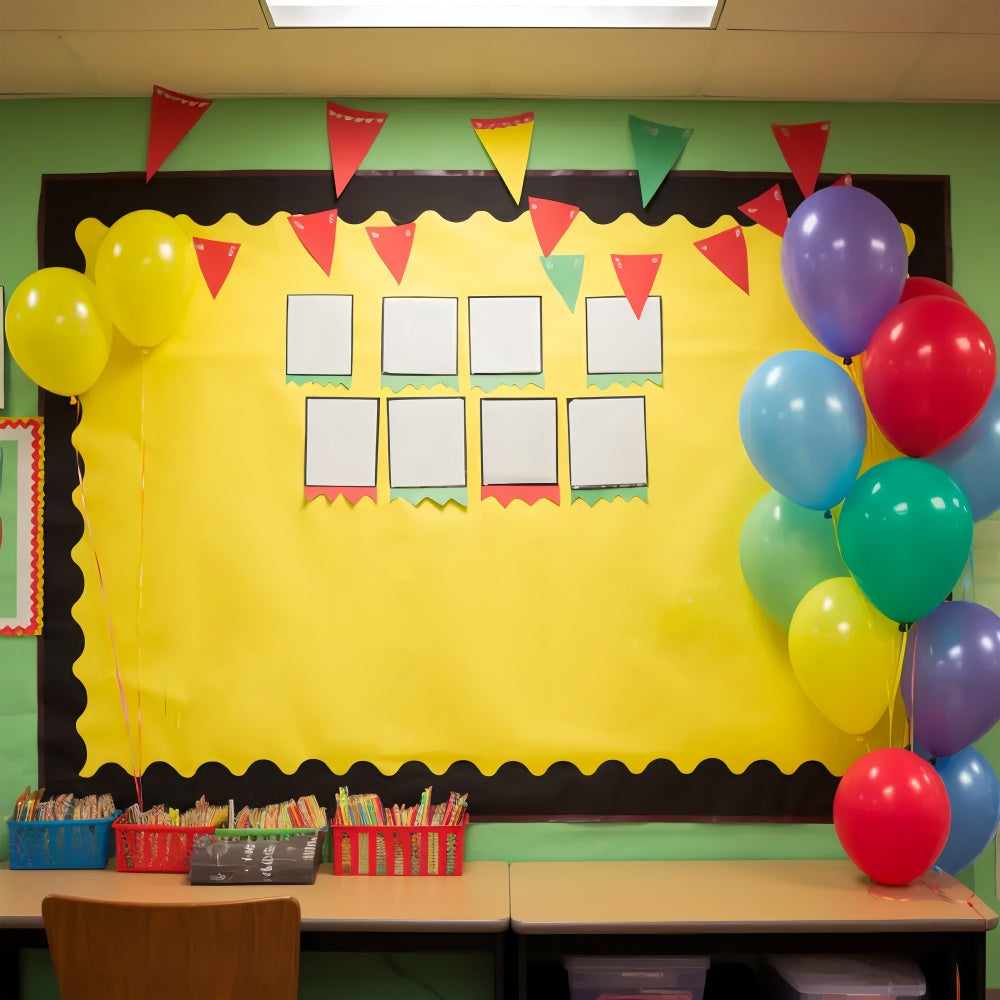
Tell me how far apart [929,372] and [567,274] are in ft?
3.26

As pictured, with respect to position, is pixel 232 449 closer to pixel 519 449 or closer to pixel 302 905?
pixel 519 449

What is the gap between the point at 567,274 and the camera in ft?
9.07

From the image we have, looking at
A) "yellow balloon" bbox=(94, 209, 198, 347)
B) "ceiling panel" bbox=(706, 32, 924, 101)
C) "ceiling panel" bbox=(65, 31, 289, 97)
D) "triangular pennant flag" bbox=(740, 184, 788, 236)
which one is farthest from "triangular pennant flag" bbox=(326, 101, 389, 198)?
"triangular pennant flag" bbox=(740, 184, 788, 236)

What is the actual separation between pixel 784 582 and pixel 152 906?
5.12ft

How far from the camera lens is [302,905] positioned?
2.28 m

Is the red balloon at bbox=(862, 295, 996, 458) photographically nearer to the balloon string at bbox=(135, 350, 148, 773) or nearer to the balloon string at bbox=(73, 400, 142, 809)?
the balloon string at bbox=(135, 350, 148, 773)

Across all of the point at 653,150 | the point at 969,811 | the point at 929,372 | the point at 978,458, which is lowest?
the point at 969,811

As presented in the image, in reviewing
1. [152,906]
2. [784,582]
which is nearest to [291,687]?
[152,906]

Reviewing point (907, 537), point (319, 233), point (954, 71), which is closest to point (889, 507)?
point (907, 537)

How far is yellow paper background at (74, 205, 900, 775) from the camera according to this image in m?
2.70

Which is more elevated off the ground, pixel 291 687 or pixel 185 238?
pixel 185 238

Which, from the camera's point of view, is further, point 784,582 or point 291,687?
point 291,687

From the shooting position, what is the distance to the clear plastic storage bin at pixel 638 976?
7.69 feet

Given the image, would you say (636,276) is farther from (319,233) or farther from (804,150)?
(319,233)
